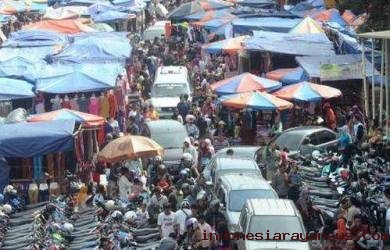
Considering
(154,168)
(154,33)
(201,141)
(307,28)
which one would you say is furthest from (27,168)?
(154,33)

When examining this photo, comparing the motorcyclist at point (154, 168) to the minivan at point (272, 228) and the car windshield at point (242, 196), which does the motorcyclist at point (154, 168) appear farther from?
the minivan at point (272, 228)

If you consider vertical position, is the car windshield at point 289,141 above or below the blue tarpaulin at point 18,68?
below

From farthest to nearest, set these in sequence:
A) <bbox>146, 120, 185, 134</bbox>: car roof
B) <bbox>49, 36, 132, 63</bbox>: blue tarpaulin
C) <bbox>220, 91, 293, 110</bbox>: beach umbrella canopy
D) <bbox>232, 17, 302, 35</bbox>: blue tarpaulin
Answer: <bbox>232, 17, 302, 35</bbox>: blue tarpaulin
<bbox>49, 36, 132, 63</bbox>: blue tarpaulin
<bbox>220, 91, 293, 110</bbox>: beach umbrella canopy
<bbox>146, 120, 185, 134</bbox>: car roof

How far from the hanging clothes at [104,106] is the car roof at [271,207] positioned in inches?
404

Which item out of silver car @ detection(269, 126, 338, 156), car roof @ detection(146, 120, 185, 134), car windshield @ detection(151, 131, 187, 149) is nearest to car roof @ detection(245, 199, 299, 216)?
silver car @ detection(269, 126, 338, 156)

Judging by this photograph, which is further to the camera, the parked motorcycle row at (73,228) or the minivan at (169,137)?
the minivan at (169,137)

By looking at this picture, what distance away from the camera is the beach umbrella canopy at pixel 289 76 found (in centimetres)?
2722

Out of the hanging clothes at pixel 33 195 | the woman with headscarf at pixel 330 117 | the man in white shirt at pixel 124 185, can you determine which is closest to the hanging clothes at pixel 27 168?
the hanging clothes at pixel 33 195

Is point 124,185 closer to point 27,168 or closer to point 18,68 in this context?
point 27,168

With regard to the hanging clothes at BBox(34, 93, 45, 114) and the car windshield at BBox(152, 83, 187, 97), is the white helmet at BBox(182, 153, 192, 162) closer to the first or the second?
the hanging clothes at BBox(34, 93, 45, 114)

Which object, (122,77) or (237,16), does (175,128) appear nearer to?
(122,77)

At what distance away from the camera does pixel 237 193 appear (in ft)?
56.1

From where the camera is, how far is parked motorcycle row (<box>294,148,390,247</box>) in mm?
16422

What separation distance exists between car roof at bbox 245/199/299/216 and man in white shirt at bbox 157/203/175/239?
1.28 meters
